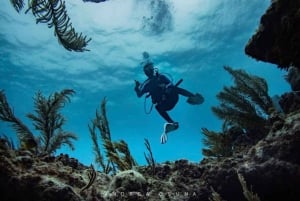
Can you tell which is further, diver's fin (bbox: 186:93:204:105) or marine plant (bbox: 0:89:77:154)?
diver's fin (bbox: 186:93:204:105)

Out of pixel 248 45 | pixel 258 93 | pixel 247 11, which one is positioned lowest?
pixel 248 45

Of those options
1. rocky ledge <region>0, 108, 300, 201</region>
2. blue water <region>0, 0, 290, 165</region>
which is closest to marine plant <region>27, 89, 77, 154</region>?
rocky ledge <region>0, 108, 300, 201</region>

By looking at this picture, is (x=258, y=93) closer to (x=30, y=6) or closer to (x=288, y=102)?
(x=288, y=102)

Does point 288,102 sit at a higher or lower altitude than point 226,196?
higher

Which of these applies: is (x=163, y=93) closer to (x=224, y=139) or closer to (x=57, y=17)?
(x=224, y=139)

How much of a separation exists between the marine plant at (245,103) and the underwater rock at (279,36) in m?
1.95

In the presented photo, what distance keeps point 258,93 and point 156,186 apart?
3743 mm

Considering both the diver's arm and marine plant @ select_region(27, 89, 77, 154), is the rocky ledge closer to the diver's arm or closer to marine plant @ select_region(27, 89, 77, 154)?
marine plant @ select_region(27, 89, 77, 154)

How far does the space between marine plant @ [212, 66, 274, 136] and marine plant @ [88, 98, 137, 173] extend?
8.19 feet

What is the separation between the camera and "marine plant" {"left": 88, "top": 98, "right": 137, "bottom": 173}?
5895 mm

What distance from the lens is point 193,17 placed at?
72.3 feet

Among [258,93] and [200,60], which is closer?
[258,93]

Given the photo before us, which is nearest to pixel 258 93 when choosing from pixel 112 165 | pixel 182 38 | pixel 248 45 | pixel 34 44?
pixel 248 45

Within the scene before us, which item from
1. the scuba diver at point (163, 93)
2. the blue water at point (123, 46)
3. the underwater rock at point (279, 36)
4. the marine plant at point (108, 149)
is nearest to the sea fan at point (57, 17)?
the marine plant at point (108, 149)
